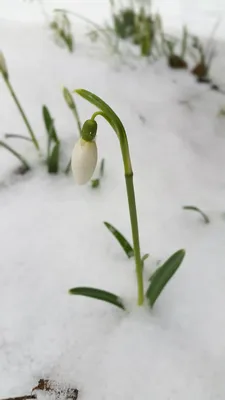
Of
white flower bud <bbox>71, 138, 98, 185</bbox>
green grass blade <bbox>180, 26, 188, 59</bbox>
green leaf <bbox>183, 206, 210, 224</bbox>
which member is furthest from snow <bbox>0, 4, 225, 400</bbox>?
white flower bud <bbox>71, 138, 98, 185</bbox>

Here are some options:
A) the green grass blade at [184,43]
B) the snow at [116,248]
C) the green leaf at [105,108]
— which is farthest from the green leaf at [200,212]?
the green grass blade at [184,43]

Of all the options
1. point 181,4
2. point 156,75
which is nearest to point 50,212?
point 156,75

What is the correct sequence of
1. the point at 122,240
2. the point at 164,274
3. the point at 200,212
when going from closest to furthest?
the point at 164,274
the point at 122,240
the point at 200,212

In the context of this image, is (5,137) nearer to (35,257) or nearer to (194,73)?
(35,257)

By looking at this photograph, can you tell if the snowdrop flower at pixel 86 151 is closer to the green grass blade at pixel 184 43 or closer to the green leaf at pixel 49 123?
the green leaf at pixel 49 123

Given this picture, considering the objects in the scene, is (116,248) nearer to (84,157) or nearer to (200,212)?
(200,212)

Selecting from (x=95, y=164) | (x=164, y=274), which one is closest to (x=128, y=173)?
(x=95, y=164)

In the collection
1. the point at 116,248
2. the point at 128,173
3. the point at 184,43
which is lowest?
the point at 116,248

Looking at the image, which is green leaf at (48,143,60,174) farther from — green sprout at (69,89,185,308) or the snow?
green sprout at (69,89,185,308)
